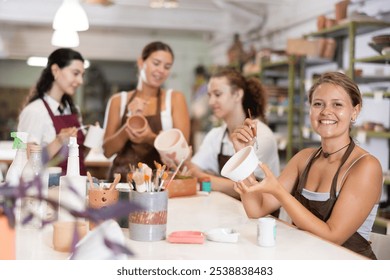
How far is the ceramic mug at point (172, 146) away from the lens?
2.06 m

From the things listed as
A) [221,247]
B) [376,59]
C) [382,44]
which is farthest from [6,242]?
[376,59]

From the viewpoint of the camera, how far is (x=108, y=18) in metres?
6.97

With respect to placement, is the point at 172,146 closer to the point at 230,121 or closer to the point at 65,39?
the point at 230,121

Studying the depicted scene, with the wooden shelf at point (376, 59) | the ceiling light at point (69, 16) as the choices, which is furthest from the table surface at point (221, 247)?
the wooden shelf at point (376, 59)

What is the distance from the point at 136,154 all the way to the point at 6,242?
1263 mm

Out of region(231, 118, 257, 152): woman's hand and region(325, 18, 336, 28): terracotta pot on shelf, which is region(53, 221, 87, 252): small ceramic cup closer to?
region(231, 118, 257, 152): woman's hand

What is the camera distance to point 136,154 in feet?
7.63

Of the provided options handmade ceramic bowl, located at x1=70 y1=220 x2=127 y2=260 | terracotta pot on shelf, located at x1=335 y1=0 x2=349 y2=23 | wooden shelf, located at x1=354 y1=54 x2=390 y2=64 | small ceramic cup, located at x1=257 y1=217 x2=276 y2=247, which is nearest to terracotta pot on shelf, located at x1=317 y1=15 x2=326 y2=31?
terracotta pot on shelf, located at x1=335 y1=0 x2=349 y2=23

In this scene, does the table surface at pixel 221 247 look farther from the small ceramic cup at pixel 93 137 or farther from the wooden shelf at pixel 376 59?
the wooden shelf at pixel 376 59

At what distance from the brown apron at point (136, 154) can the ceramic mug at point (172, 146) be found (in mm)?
113
